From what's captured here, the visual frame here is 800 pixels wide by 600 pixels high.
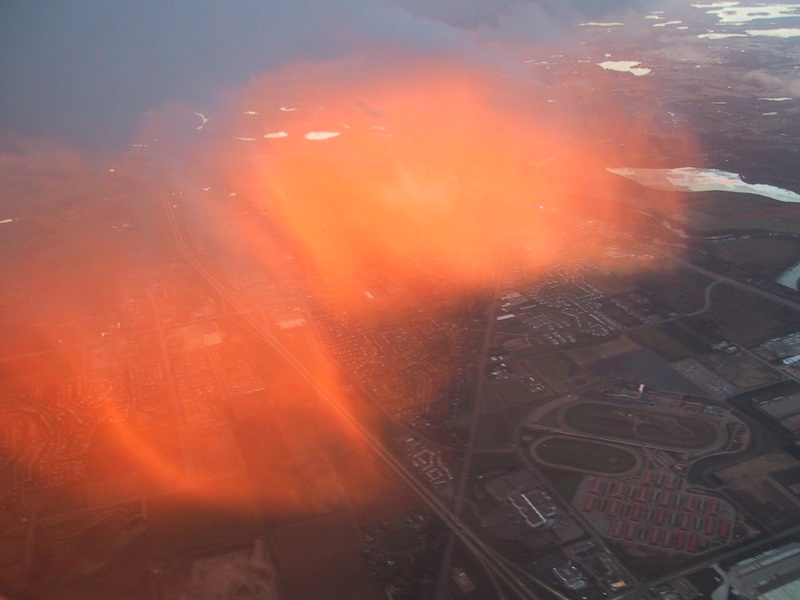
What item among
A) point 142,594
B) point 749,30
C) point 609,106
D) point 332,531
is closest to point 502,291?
point 332,531

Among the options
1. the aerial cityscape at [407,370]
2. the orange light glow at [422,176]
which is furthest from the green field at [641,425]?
the orange light glow at [422,176]

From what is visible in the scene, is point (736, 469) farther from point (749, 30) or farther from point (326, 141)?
point (749, 30)

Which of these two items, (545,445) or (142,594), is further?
(545,445)

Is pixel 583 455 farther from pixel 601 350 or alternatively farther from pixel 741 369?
pixel 741 369

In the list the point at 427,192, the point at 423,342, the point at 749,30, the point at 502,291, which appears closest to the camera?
the point at 423,342

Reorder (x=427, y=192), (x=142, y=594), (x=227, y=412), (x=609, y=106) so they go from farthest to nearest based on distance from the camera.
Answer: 1. (x=609, y=106)
2. (x=427, y=192)
3. (x=227, y=412)
4. (x=142, y=594)

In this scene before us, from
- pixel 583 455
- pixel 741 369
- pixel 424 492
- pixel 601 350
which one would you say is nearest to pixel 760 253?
pixel 741 369
